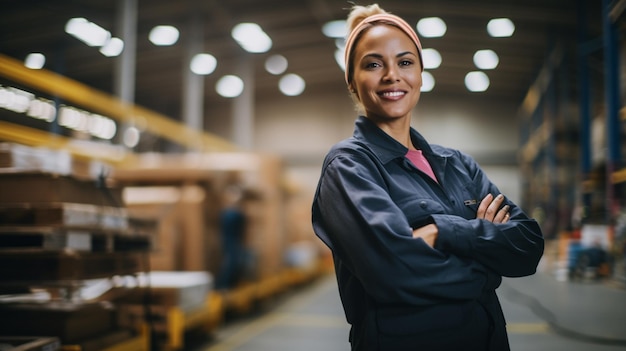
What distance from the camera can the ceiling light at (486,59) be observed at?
2.77 metres

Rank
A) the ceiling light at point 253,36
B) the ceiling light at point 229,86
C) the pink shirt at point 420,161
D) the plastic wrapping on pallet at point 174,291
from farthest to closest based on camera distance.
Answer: the ceiling light at point 229,86
the ceiling light at point 253,36
the plastic wrapping on pallet at point 174,291
the pink shirt at point 420,161

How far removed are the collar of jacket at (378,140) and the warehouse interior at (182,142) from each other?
0.94m

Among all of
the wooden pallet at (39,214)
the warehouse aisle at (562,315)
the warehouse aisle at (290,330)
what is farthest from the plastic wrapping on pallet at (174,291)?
the wooden pallet at (39,214)

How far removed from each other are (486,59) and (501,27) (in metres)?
0.22

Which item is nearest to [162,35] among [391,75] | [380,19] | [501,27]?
[501,27]

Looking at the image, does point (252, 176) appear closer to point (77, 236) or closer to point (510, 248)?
point (77, 236)

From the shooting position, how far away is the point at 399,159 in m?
1.66

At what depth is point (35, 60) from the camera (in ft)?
10.0

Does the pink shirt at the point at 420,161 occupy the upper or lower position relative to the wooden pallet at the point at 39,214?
upper

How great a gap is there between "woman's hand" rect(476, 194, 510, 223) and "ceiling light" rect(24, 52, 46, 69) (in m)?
2.59

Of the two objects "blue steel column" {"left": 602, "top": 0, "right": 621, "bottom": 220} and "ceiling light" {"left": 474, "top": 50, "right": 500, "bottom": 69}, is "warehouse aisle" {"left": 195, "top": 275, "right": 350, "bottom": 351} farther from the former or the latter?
"ceiling light" {"left": 474, "top": 50, "right": 500, "bottom": 69}

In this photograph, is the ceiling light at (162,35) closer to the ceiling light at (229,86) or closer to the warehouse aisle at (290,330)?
the ceiling light at (229,86)

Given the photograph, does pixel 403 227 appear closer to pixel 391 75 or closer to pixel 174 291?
pixel 391 75

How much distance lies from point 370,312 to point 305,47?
3713 mm
